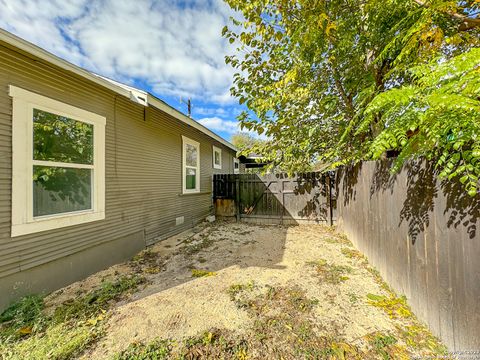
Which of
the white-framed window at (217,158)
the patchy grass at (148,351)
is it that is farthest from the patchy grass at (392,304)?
the white-framed window at (217,158)

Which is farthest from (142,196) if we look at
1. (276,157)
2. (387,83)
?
(387,83)

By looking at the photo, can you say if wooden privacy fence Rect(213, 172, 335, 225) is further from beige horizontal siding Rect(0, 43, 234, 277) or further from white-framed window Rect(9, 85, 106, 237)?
white-framed window Rect(9, 85, 106, 237)

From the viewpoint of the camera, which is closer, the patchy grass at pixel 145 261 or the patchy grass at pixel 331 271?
→ the patchy grass at pixel 331 271

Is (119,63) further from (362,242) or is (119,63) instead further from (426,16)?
(362,242)

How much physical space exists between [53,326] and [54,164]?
80.9 inches

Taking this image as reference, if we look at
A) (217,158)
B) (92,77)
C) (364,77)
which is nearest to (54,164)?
(92,77)

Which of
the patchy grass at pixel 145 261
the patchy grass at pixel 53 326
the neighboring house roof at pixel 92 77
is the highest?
the neighboring house roof at pixel 92 77

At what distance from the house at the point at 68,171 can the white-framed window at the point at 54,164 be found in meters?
0.01

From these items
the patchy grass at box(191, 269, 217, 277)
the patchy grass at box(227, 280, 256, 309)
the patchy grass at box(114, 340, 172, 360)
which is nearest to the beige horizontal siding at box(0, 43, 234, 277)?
the patchy grass at box(191, 269, 217, 277)

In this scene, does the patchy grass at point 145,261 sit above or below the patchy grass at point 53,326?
below

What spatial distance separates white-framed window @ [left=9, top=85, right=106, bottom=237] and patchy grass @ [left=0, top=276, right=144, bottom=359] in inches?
36.7

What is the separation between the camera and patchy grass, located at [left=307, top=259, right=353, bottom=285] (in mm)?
3091

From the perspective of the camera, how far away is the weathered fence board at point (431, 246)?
1507mm

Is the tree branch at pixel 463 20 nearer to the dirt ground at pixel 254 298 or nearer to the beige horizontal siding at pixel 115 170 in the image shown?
the dirt ground at pixel 254 298
